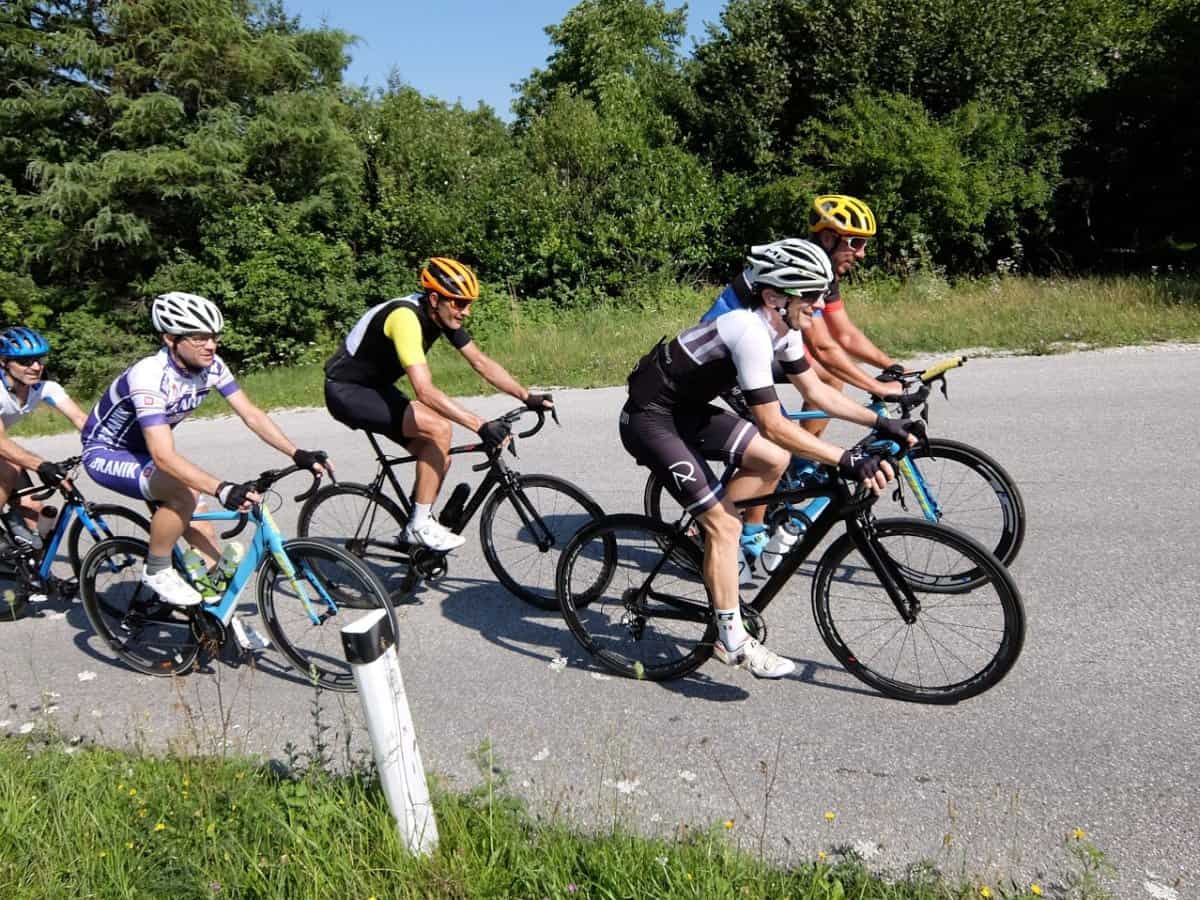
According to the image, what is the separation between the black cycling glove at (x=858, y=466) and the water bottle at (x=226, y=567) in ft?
10.2

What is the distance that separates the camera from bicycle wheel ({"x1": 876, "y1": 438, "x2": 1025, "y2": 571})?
504cm

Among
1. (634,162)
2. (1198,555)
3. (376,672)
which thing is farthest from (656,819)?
(634,162)

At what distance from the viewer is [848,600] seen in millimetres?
4262

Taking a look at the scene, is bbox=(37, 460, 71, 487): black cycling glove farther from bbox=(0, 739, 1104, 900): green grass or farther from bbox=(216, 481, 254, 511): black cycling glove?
bbox=(0, 739, 1104, 900): green grass

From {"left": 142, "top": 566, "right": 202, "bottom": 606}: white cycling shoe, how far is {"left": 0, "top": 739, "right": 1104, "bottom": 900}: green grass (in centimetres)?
130

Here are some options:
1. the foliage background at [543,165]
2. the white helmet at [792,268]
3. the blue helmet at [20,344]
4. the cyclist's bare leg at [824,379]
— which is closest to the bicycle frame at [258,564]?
the blue helmet at [20,344]

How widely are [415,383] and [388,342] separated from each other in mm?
484

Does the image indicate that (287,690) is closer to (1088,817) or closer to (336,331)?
(1088,817)

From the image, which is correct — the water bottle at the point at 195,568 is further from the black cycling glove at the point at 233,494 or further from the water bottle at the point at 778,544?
the water bottle at the point at 778,544

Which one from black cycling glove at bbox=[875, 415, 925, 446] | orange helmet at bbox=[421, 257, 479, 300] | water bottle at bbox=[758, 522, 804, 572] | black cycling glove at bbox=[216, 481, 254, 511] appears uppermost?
orange helmet at bbox=[421, 257, 479, 300]

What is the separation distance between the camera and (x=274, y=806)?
319 cm

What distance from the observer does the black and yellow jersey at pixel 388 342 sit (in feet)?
17.0

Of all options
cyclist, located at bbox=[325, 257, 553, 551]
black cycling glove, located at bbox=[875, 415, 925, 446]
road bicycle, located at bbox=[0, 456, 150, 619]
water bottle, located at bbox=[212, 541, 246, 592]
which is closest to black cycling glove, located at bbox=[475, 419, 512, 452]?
cyclist, located at bbox=[325, 257, 553, 551]

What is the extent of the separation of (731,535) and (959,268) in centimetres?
1786
